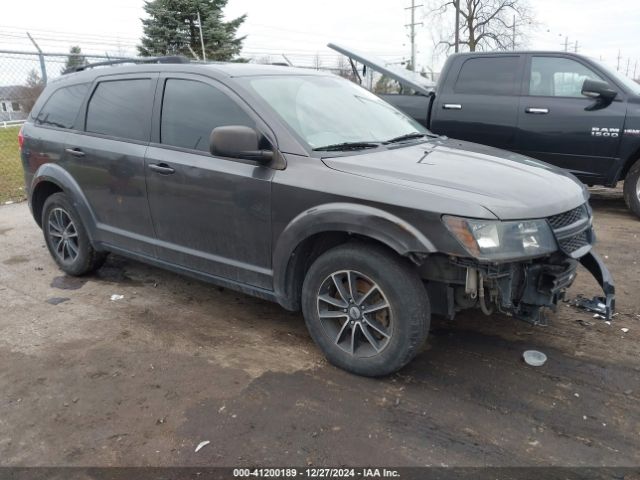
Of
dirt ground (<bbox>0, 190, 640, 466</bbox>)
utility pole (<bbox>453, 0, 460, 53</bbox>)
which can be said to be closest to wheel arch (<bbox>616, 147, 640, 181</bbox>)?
dirt ground (<bbox>0, 190, 640, 466</bbox>)

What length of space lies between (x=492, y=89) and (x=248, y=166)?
4.67 m

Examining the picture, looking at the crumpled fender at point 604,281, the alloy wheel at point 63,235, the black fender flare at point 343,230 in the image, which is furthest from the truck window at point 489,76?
the alloy wheel at point 63,235

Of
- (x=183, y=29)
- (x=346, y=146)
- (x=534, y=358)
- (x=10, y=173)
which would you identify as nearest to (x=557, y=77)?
(x=346, y=146)

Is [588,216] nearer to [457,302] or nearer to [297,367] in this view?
[457,302]

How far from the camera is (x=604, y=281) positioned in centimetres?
331

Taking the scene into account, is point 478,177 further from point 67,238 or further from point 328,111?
point 67,238

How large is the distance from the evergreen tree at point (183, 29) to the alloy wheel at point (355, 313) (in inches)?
839

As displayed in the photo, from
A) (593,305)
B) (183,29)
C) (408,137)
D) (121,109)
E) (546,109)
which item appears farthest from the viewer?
(183,29)

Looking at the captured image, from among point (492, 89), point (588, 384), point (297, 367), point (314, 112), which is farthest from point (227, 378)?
point (492, 89)

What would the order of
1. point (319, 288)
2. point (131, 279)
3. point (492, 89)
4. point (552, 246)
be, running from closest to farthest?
point (552, 246) → point (319, 288) → point (131, 279) → point (492, 89)

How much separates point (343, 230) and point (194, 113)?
4.91 feet

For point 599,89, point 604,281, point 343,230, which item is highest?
point 599,89

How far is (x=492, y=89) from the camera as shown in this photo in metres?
6.95

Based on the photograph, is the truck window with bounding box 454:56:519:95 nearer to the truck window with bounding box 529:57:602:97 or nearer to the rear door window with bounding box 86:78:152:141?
the truck window with bounding box 529:57:602:97
